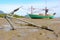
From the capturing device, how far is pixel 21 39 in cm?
1301

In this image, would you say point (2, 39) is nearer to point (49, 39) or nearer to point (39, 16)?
point (49, 39)

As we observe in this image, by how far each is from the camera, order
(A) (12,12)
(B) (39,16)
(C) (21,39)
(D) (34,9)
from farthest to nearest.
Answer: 1. (B) (39,16)
2. (D) (34,9)
3. (A) (12,12)
4. (C) (21,39)

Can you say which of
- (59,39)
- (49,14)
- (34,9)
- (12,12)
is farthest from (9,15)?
(49,14)

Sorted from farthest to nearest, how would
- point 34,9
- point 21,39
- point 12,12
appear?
point 34,9 < point 12,12 < point 21,39

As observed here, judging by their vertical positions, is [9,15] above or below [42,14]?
above

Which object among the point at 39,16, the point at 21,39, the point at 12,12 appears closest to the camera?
the point at 21,39

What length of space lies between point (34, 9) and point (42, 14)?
18.3ft

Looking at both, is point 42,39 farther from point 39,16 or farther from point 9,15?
point 39,16

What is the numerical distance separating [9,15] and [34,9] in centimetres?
4106

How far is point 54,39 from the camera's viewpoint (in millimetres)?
13078

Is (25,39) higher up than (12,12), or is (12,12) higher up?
(12,12)

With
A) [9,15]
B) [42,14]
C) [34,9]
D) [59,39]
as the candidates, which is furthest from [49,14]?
[59,39]

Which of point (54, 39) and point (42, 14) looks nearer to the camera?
point (54, 39)

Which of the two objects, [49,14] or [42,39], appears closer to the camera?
[42,39]
